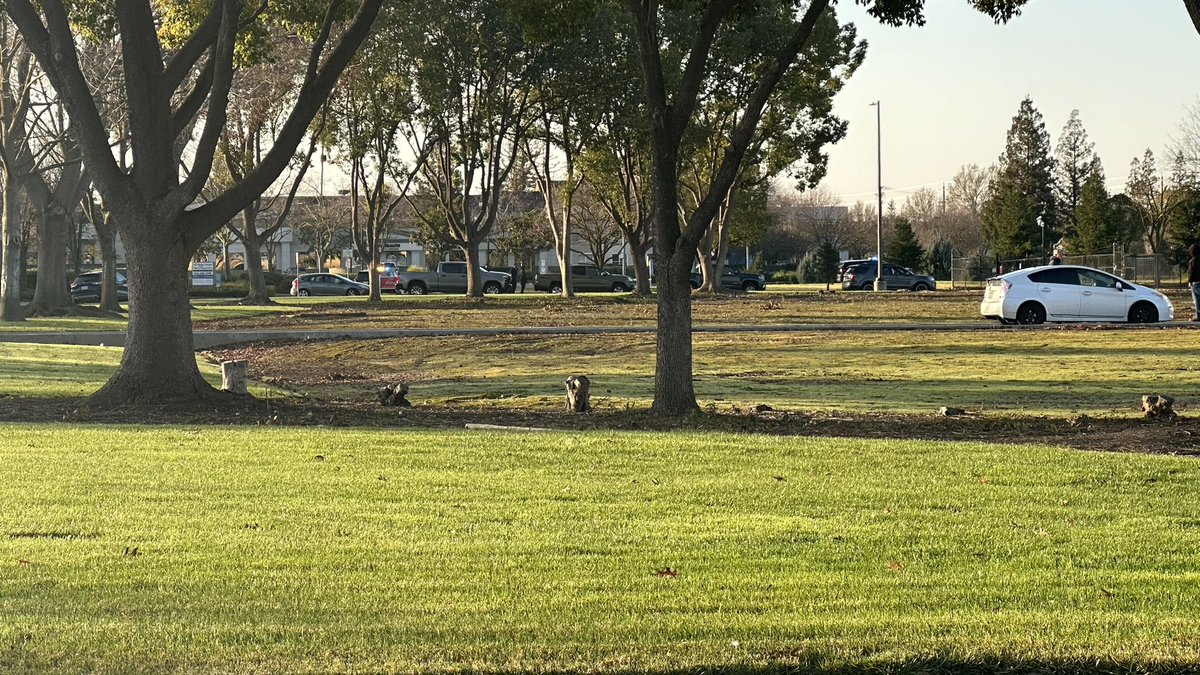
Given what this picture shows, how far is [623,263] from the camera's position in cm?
10775

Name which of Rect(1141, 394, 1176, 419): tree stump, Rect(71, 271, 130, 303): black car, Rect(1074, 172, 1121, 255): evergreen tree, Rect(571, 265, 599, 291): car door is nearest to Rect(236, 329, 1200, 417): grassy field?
Rect(1141, 394, 1176, 419): tree stump

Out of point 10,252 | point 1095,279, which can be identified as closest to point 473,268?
point 10,252

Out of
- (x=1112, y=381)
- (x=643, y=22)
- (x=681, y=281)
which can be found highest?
(x=643, y=22)

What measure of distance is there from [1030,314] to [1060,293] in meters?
0.86

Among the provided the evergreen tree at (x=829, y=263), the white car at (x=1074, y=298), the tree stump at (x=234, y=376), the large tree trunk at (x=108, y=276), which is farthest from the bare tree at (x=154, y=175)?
the evergreen tree at (x=829, y=263)

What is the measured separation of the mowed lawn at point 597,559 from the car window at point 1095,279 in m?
21.8

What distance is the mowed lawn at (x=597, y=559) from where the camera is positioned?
18.4ft

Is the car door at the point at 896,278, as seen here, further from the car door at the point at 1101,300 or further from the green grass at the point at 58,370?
the green grass at the point at 58,370

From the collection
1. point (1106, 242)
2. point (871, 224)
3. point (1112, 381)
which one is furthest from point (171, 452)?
point (871, 224)

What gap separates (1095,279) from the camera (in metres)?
32.1

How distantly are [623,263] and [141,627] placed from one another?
102239 millimetres

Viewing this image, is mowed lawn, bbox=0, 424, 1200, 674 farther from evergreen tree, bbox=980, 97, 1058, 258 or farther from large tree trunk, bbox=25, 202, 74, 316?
evergreen tree, bbox=980, 97, 1058, 258

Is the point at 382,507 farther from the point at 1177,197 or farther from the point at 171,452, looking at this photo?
the point at 1177,197

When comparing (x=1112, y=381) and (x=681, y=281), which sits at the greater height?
(x=681, y=281)
